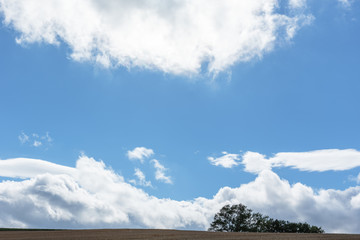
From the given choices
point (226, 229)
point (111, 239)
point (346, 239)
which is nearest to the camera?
point (346, 239)

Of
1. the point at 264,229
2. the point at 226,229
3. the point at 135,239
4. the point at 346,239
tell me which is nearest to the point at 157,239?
the point at 135,239

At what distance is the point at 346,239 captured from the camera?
21.3m

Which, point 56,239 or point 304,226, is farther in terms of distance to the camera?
point 304,226

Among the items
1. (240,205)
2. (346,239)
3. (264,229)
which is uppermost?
(240,205)

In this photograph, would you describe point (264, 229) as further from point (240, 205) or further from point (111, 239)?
point (111, 239)

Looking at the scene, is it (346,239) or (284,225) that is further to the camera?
(284,225)

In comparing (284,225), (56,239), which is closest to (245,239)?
(56,239)

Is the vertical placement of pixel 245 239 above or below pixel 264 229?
below

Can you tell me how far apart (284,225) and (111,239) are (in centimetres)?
6565

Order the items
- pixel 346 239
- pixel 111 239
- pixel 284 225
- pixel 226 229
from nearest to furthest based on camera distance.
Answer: pixel 346 239 < pixel 111 239 < pixel 226 229 < pixel 284 225

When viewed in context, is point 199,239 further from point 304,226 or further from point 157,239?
point 304,226

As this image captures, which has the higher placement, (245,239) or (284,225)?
(284,225)

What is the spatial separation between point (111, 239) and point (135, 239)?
1.82m

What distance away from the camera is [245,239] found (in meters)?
23.1
